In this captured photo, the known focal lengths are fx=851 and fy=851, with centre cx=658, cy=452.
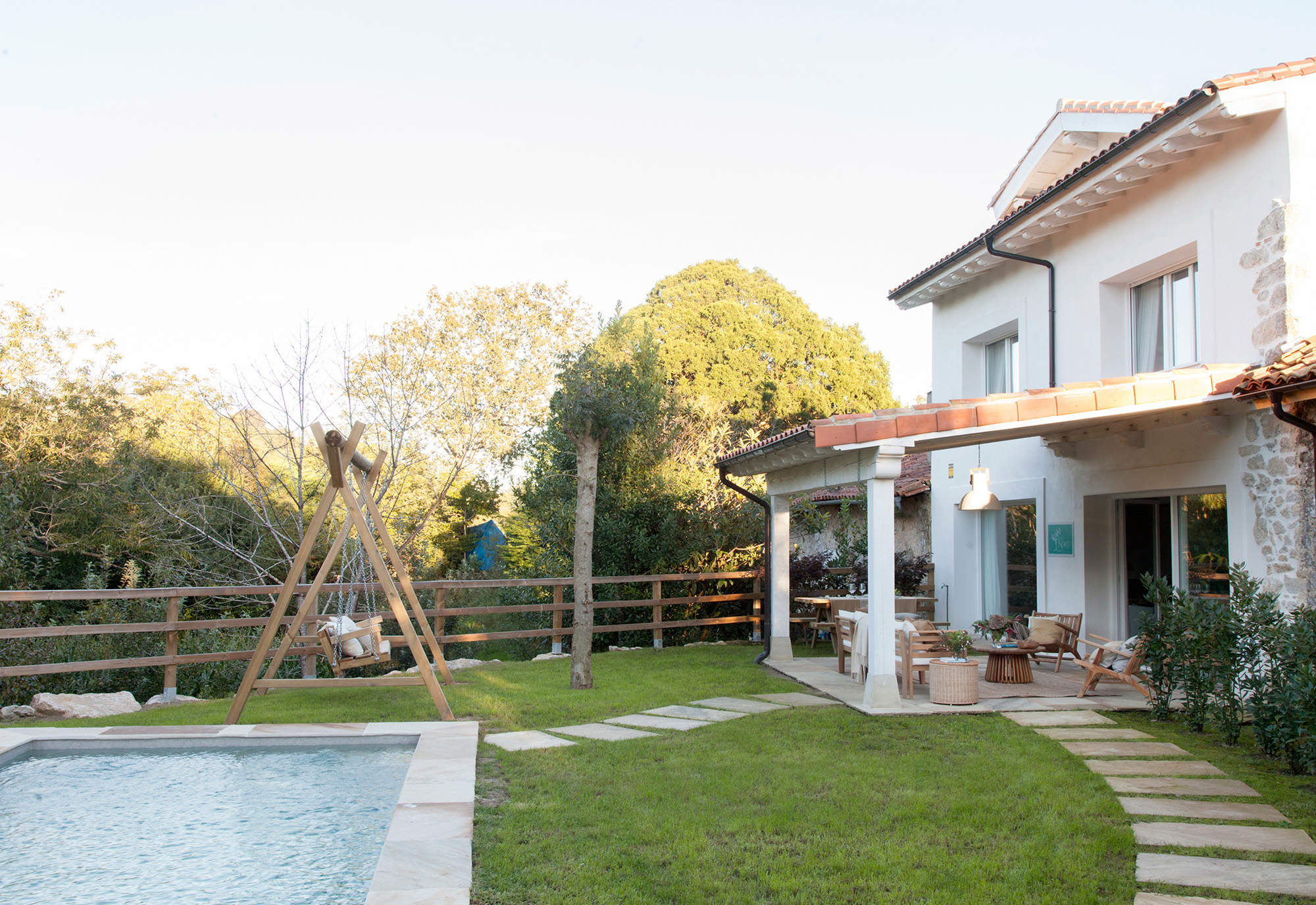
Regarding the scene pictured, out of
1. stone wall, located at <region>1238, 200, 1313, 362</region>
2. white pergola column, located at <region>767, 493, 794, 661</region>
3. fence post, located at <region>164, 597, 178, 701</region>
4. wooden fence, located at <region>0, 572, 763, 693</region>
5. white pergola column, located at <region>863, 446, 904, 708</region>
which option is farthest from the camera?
white pergola column, located at <region>767, 493, 794, 661</region>

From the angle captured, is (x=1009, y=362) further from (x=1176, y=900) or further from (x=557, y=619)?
(x=1176, y=900)

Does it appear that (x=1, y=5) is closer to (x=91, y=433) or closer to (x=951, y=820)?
(x=91, y=433)

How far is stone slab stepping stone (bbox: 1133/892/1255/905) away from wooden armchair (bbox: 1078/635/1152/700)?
13.5 ft

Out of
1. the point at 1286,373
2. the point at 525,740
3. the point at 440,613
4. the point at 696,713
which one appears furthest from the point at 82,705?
the point at 1286,373

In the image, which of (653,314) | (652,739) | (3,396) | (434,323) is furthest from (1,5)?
(653,314)

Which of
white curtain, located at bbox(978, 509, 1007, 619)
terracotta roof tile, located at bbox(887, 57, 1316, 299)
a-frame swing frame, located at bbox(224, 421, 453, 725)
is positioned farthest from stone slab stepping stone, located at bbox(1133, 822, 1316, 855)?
white curtain, located at bbox(978, 509, 1007, 619)

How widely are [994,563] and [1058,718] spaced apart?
5.10m

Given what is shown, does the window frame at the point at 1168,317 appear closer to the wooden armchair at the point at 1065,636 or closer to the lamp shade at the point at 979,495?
the lamp shade at the point at 979,495

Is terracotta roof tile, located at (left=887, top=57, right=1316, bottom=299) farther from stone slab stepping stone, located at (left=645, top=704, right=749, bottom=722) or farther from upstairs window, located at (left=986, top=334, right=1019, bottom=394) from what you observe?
stone slab stepping stone, located at (left=645, top=704, right=749, bottom=722)

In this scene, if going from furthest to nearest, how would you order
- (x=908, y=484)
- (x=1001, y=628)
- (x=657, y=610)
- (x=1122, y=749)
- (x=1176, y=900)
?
1. (x=908, y=484)
2. (x=657, y=610)
3. (x=1001, y=628)
4. (x=1122, y=749)
5. (x=1176, y=900)

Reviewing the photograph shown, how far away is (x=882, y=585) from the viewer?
7270mm

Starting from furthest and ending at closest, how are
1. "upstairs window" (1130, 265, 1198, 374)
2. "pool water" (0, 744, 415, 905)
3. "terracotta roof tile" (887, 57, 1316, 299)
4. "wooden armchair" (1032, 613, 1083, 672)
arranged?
"wooden armchair" (1032, 613, 1083, 672)
"upstairs window" (1130, 265, 1198, 374)
"terracotta roof tile" (887, 57, 1316, 299)
"pool water" (0, 744, 415, 905)

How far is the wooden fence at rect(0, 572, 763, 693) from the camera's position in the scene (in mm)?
7652

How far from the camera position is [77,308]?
18.1 meters
